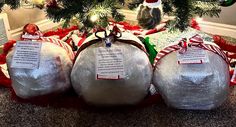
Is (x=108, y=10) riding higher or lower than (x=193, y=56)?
higher

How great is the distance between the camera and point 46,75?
122cm

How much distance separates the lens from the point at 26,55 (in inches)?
48.3

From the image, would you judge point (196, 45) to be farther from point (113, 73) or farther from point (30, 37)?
point (30, 37)

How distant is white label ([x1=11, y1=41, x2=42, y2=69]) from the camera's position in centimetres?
121

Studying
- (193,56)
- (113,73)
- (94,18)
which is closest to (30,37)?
(94,18)

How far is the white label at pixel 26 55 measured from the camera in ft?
3.98

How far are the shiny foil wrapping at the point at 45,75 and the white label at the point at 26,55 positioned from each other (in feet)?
0.05

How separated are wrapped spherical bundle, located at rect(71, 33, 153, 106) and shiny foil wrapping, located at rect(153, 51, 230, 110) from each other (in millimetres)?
62

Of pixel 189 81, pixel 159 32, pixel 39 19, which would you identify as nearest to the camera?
pixel 189 81

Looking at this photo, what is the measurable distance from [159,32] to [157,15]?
59cm

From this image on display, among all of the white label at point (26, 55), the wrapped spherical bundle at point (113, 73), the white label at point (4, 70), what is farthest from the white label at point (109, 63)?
the white label at point (4, 70)

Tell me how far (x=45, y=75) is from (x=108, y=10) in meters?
0.32

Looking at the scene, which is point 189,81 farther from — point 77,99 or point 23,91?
point 23,91

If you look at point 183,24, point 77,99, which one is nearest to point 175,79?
point 183,24
